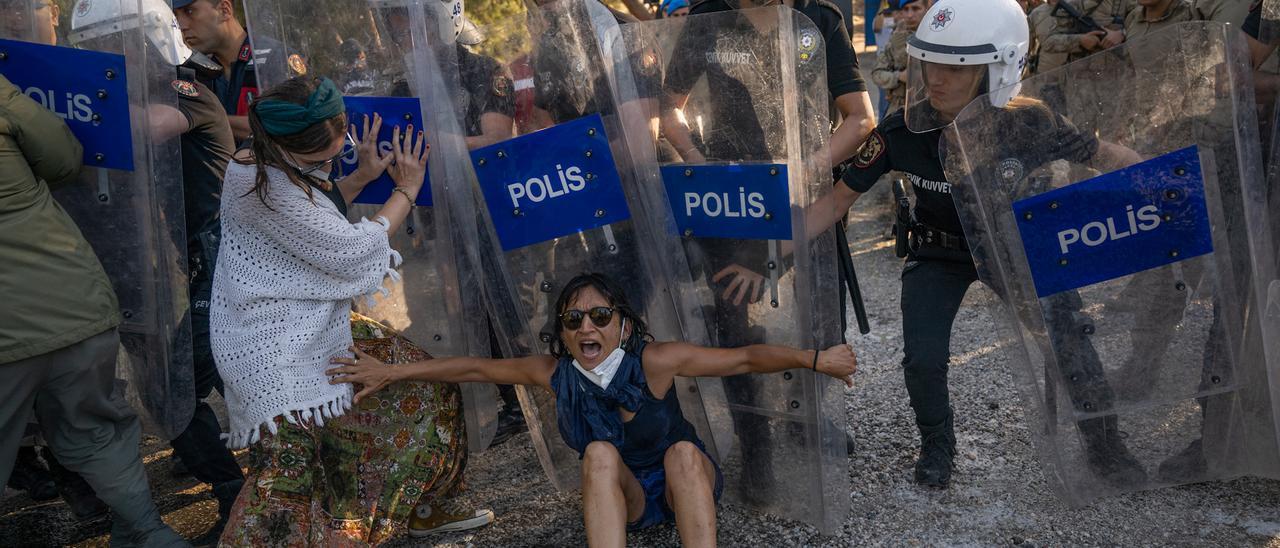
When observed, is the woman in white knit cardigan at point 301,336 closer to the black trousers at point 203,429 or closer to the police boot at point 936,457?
the black trousers at point 203,429

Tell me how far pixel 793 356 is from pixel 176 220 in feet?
6.43

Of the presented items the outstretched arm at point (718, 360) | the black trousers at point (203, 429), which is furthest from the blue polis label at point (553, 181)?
the black trousers at point (203, 429)

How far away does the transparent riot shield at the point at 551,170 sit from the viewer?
3170 mm

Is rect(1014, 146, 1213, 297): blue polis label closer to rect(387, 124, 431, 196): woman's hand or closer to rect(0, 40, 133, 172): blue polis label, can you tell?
rect(387, 124, 431, 196): woman's hand

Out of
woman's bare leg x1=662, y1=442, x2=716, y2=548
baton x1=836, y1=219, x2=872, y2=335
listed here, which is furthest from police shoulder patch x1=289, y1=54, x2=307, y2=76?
baton x1=836, y1=219, x2=872, y2=335

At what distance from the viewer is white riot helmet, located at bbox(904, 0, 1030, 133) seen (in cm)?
309

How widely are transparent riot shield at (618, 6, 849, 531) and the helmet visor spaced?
38 centimetres

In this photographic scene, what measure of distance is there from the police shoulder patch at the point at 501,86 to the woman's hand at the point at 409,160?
279mm

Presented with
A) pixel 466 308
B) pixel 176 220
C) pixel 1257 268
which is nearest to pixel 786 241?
pixel 466 308

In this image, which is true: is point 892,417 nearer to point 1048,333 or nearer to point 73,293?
point 1048,333

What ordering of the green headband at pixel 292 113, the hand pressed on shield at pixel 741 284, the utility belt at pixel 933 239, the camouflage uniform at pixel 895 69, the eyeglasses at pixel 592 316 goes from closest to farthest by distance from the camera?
the green headband at pixel 292 113
the eyeglasses at pixel 592 316
the hand pressed on shield at pixel 741 284
the utility belt at pixel 933 239
the camouflage uniform at pixel 895 69

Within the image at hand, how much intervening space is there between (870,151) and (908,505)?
115cm

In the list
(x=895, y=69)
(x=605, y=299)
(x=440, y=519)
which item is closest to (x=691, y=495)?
(x=605, y=299)

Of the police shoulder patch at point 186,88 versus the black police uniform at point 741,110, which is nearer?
the black police uniform at point 741,110
